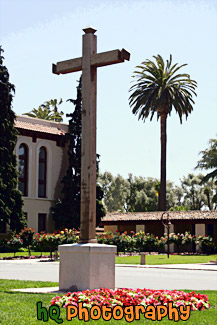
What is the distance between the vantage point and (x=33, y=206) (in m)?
55.5

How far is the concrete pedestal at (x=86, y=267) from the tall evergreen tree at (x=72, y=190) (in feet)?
138

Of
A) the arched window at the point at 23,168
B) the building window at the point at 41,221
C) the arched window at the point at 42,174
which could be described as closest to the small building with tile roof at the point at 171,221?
the building window at the point at 41,221

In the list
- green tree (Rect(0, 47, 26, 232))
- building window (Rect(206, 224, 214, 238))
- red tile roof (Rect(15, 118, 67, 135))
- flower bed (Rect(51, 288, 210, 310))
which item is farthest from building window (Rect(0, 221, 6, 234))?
flower bed (Rect(51, 288, 210, 310))

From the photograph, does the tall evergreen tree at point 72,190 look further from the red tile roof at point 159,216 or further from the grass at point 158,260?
the grass at point 158,260

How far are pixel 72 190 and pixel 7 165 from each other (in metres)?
9.56

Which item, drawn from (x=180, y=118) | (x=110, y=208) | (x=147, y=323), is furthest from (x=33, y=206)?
(x=147, y=323)

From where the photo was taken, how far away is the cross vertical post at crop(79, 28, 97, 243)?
12914 mm

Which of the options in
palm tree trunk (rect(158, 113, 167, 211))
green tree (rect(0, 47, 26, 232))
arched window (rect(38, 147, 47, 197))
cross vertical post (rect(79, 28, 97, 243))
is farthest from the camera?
palm tree trunk (rect(158, 113, 167, 211))

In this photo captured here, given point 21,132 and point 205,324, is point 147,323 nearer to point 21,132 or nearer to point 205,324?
point 205,324

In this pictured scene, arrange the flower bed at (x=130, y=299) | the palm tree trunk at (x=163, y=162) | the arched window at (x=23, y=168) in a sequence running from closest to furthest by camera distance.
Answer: the flower bed at (x=130, y=299), the arched window at (x=23, y=168), the palm tree trunk at (x=163, y=162)

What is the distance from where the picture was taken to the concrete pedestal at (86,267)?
12.2 m

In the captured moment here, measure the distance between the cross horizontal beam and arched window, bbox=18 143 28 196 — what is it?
4138 cm

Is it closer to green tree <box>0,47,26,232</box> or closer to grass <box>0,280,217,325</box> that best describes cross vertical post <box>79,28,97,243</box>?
grass <box>0,280,217,325</box>

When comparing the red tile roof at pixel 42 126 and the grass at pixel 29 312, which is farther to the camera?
the red tile roof at pixel 42 126
